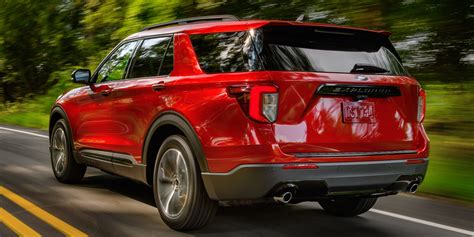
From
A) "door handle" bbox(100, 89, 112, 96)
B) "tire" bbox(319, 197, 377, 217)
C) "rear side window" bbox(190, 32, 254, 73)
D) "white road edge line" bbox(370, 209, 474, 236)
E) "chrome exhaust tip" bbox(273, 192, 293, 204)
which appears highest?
"rear side window" bbox(190, 32, 254, 73)

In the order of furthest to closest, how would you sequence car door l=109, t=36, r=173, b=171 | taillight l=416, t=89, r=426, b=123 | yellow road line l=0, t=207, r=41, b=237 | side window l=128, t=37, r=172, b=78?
side window l=128, t=37, r=172, b=78 < car door l=109, t=36, r=173, b=171 < taillight l=416, t=89, r=426, b=123 < yellow road line l=0, t=207, r=41, b=237

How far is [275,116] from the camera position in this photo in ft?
13.8

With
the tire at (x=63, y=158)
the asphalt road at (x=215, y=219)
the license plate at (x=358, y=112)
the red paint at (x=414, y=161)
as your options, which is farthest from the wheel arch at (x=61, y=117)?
the red paint at (x=414, y=161)

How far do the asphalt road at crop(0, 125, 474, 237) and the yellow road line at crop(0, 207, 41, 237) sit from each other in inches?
1.1

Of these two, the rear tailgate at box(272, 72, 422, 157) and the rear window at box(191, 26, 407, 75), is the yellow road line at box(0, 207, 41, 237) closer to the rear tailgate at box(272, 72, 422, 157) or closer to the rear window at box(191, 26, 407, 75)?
the rear window at box(191, 26, 407, 75)

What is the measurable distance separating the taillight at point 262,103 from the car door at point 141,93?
1099 millimetres

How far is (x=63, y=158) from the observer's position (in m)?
7.23

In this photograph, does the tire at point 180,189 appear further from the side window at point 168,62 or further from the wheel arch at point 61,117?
the wheel arch at point 61,117

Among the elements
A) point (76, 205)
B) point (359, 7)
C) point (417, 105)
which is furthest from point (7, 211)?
point (359, 7)

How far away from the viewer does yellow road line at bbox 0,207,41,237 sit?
4.77m

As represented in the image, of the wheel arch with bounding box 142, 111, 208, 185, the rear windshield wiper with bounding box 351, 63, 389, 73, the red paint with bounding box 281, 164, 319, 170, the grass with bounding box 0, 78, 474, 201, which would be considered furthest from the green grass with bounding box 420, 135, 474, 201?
the wheel arch with bounding box 142, 111, 208, 185

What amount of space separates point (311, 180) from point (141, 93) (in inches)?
A: 78.8

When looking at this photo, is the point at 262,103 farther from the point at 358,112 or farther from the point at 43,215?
the point at 43,215

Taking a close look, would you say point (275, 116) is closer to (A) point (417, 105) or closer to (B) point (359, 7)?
(A) point (417, 105)
